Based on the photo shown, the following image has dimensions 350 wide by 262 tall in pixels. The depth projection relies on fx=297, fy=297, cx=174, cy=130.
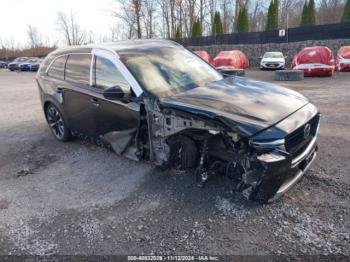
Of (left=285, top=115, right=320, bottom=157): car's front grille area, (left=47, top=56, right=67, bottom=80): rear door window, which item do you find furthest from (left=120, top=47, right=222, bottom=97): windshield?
(left=47, top=56, right=67, bottom=80): rear door window

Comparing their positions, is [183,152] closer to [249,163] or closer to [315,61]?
[249,163]

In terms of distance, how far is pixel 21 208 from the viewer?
140 inches

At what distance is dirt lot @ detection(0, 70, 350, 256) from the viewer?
8.93 ft

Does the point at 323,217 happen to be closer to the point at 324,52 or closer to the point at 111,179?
the point at 111,179

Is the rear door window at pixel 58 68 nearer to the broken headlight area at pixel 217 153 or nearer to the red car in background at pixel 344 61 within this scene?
the broken headlight area at pixel 217 153

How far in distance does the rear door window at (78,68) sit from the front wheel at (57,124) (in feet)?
2.70

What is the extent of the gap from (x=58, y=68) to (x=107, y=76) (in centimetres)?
167

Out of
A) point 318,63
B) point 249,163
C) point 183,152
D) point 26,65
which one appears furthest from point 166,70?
point 26,65

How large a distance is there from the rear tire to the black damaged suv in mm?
12

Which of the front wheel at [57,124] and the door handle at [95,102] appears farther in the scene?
the front wheel at [57,124]

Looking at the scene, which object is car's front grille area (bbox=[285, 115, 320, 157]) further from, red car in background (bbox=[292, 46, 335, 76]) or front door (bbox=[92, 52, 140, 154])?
red car in background (bbox=[292, 46, 335, 76])

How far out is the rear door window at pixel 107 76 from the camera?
13.0 ft

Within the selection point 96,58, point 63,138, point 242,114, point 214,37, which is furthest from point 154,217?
point 214,37

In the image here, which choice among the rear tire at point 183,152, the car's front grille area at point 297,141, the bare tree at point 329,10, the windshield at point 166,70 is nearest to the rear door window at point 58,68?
the windshield at point 166,70
